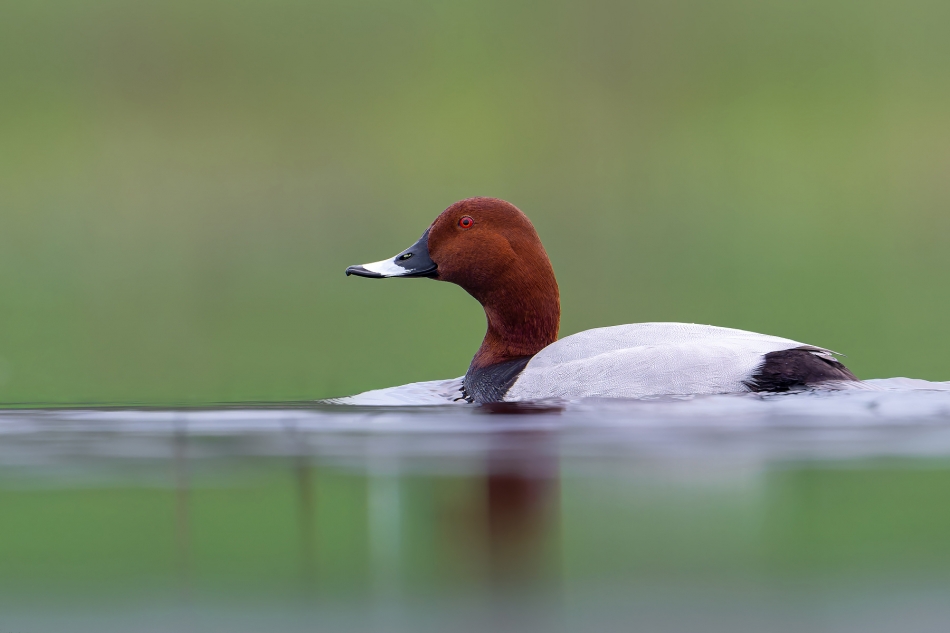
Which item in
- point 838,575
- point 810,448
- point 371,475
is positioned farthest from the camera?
point 810,448

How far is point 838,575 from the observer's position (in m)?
1.80

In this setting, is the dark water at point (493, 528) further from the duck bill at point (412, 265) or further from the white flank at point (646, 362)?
the duck bill at point (412, 265)

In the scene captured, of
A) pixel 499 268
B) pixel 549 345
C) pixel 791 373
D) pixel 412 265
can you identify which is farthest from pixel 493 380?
pixel 791 373

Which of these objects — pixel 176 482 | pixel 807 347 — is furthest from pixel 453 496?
pixel 807 347

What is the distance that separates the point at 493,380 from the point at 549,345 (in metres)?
0.26

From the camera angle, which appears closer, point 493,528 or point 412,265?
point 493,528

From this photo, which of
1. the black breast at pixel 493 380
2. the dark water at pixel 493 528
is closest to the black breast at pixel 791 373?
the dark water at pixel 493 528

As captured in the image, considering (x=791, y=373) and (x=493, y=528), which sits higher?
(x=791, y=373)

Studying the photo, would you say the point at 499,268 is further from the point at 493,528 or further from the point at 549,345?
the point at 493,528

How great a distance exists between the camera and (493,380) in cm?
411

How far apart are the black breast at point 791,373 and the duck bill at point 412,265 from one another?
146 cm

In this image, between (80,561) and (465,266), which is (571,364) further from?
(80,561)

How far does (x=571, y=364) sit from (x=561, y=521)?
158 centimetres

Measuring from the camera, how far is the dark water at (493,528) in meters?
1.75
